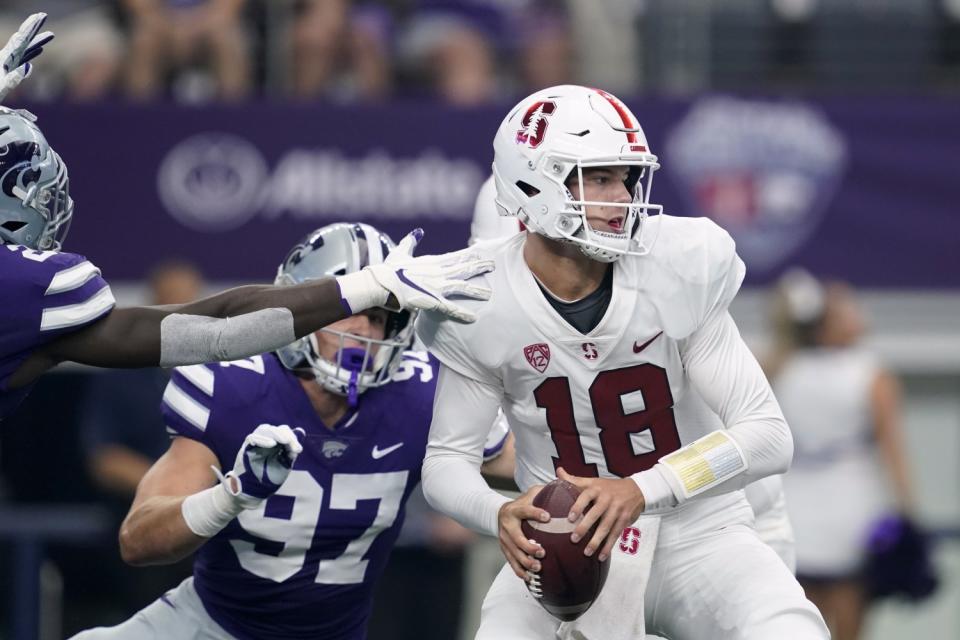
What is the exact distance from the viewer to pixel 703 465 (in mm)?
3520

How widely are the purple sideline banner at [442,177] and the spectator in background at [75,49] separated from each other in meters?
0.39

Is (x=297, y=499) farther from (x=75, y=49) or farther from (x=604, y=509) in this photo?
(x=75, y=49)

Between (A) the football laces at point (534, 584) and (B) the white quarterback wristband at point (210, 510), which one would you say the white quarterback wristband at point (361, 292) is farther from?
(A) the football laces at point (534, 584)

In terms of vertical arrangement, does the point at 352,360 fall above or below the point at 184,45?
above

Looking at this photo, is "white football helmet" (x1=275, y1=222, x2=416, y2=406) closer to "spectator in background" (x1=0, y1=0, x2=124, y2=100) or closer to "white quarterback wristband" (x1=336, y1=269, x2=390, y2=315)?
"white quarterback wristband" (x1=336, y1=269, x2=390, y2=315)

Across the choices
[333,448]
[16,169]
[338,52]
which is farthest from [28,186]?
[338,52]

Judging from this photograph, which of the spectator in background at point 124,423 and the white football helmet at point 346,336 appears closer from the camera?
the white football helmet at point 346,336

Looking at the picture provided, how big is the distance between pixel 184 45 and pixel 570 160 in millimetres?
4284

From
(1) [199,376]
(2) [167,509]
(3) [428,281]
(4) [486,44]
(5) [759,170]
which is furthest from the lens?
(4) [486,44]

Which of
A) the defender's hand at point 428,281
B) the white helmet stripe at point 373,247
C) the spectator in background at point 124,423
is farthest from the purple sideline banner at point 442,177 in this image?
the defender's hand at point 428,281

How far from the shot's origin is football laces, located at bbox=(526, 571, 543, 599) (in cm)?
342

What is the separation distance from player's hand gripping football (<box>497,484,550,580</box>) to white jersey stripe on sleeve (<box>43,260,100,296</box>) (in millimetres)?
1012

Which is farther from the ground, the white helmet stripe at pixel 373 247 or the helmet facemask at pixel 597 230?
the helmet facemask at pixel 597 230

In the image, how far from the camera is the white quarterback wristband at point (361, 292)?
11.5 feet
